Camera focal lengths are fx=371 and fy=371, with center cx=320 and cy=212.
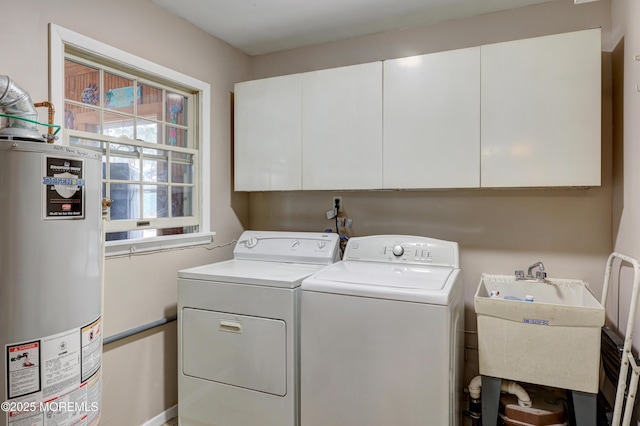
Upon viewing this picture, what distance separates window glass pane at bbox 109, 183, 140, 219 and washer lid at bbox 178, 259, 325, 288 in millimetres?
452

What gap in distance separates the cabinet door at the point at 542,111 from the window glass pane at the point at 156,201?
1.91m

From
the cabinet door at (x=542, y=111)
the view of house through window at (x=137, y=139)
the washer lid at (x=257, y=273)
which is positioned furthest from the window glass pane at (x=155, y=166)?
the cabinet door at (x=542, y=111)

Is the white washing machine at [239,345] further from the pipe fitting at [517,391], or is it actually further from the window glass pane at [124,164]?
the pipe fitting at [517,391]

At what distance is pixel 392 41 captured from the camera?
2537 millimetres

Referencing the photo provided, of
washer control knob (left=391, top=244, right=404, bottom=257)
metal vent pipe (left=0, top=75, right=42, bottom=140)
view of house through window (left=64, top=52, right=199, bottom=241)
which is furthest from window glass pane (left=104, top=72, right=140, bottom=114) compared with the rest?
washer control knob (left=391, top=244, right=404, bottom=257)

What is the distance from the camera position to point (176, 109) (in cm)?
248

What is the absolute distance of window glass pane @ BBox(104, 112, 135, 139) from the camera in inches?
79.6

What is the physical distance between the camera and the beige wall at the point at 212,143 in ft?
5.24

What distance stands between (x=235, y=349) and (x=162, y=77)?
5.39 ft

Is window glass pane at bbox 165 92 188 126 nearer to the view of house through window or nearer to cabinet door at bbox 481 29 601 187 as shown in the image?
→ the view of house through window

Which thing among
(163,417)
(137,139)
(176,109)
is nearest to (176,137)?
(176,109)

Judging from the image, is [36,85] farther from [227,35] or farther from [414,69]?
[414,69]

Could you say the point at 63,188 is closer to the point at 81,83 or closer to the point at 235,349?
the point at 81,83

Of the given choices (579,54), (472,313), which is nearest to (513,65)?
(579,54)
